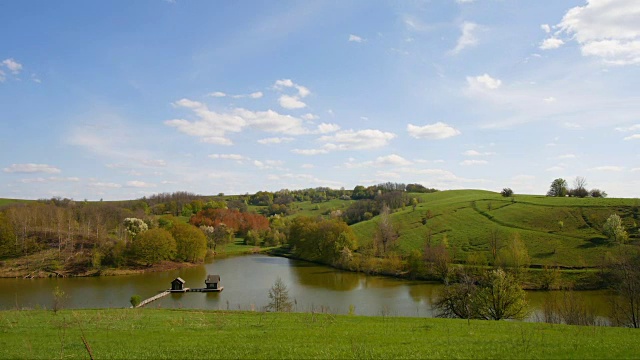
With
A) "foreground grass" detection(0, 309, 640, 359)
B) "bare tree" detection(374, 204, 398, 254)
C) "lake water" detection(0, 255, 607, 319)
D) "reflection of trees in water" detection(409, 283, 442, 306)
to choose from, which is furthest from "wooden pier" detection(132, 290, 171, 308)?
"bare tree" detection(374, 204, 398, 254)

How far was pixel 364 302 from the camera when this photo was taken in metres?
42.6

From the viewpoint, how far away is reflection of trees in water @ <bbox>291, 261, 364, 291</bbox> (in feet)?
182

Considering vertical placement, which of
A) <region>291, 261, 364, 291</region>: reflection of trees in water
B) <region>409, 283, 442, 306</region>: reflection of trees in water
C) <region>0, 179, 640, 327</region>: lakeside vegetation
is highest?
<region>0, 179, 640, 327</region>: lakeside vegetation

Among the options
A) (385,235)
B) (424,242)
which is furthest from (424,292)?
(385,235)

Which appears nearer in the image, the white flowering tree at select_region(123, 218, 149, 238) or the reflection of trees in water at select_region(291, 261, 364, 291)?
the reflection of trees in water at select_region(291, 261, 364, 291)

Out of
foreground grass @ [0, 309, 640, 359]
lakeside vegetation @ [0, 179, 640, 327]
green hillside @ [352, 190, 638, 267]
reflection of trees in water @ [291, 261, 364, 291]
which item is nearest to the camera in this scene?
foreground grass @ [0, 309, 640, 359]

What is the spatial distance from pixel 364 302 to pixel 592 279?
102ft

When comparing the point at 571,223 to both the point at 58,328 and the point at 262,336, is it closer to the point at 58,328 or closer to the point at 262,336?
the point at 262,336

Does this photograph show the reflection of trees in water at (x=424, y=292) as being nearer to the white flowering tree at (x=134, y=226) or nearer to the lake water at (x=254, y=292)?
the lake water at (x=254, y=292)

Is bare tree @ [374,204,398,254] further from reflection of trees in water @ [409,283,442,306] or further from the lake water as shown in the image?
reflection of trees in water @ [409,283,442,306]

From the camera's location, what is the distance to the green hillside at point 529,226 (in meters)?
57.6

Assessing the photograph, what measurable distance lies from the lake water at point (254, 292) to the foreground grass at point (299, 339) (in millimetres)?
13873

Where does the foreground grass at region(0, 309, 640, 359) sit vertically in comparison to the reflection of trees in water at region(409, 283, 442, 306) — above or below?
above

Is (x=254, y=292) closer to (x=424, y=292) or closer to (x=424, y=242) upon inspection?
(x=424, y=292)
